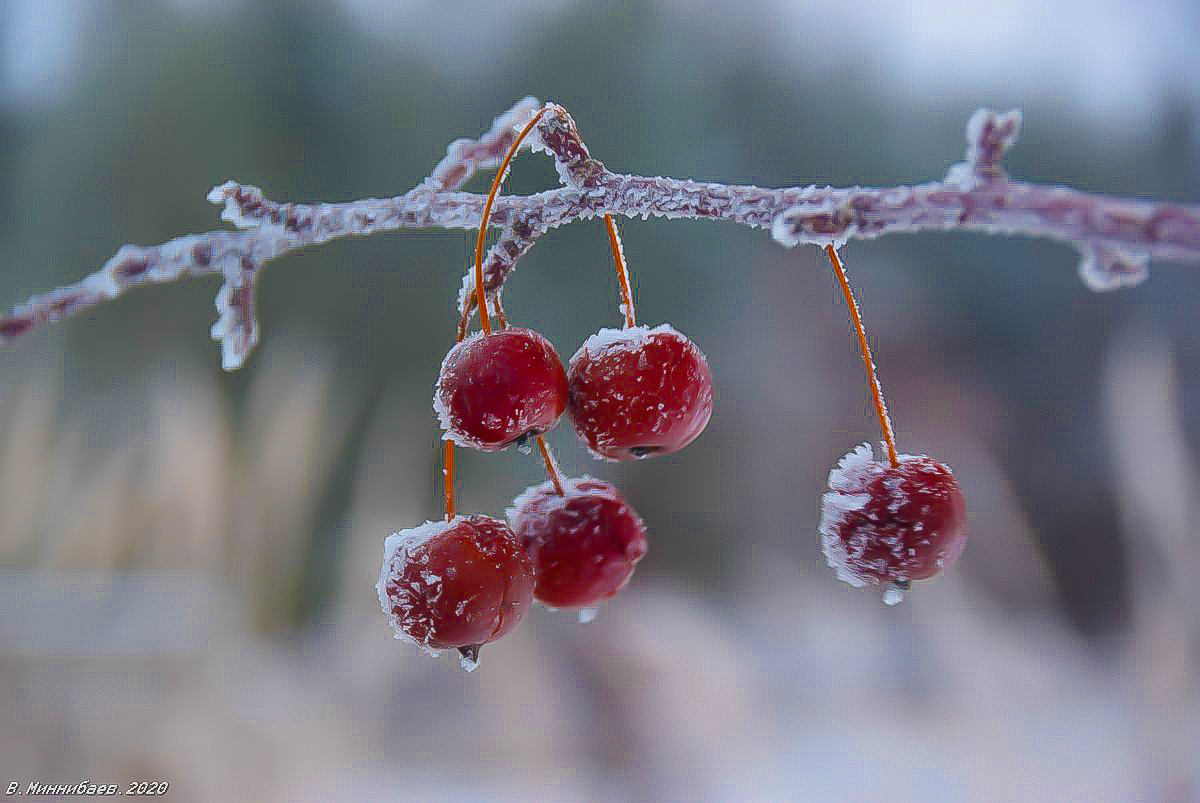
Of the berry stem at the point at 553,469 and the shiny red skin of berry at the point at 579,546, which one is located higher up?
the berry stem at the point at 553,469

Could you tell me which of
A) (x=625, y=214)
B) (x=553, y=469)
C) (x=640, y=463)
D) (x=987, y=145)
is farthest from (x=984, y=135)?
(x=640, y=463)

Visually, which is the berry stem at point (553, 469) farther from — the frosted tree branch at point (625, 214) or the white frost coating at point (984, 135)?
the white frost coating at point (984, 135)

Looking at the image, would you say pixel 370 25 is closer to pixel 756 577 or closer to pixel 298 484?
pixel 298 484

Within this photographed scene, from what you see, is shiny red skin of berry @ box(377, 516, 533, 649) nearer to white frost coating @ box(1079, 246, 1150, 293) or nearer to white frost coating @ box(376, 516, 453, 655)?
white frost coating @ box(376, 516, 453, 655)

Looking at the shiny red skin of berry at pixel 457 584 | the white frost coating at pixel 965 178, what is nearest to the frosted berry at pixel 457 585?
the shiny red skin of berry at pixel 457 584

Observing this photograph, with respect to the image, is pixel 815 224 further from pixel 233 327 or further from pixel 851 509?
pixel 233 327

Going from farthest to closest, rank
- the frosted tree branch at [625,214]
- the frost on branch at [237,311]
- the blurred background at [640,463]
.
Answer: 1. the blurred background at [640,463]
2. the frost on branch at [237,311]
3. the frosted tree branch at [625,214]
